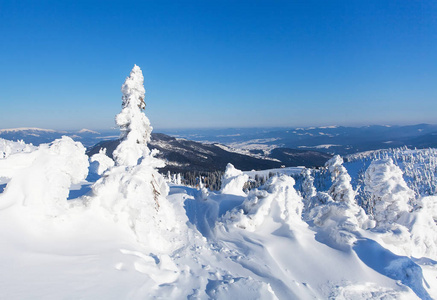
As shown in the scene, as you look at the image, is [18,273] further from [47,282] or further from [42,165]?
[42,165]

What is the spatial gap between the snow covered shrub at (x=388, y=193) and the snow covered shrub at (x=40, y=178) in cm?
2770

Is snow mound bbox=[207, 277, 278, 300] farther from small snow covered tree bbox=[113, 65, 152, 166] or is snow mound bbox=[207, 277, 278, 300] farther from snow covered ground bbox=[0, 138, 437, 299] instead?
small snow covered tree bbox=[113, 65, 152, 166]

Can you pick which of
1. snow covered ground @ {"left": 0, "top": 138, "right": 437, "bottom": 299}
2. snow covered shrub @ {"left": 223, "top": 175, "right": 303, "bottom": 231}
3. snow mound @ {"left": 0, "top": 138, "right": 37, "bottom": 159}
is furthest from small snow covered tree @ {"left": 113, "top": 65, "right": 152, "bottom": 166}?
snow covered shrub @ {"left": 223, "top": 175, "right": 303, "bottom": 231}

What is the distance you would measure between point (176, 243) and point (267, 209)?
659 cm

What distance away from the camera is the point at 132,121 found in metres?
22.2

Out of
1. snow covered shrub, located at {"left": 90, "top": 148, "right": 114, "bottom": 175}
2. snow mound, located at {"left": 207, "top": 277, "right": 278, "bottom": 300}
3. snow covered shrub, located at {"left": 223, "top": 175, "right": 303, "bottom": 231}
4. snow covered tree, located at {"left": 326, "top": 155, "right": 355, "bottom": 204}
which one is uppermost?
snow covered shrub, located at {"left": 90, "top": 148, "right": 114, "bottom": 175}

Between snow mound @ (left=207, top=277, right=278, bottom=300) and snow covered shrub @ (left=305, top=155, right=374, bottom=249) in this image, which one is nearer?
snow mound @ (left=207, top=277, right=278, bottom=300)

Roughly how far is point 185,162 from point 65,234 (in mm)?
189464

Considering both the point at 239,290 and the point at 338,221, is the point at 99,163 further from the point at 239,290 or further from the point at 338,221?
the point at 338,221

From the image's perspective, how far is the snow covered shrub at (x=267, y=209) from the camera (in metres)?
15.5

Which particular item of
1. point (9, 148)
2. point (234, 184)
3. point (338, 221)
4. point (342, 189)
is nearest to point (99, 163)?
point (234, 184)

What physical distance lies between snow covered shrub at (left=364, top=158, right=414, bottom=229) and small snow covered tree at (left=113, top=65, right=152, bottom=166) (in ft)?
82.8

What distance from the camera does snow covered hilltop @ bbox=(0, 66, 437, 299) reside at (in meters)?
7.80

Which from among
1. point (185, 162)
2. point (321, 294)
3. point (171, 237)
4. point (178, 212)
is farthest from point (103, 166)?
point (185, 162)
